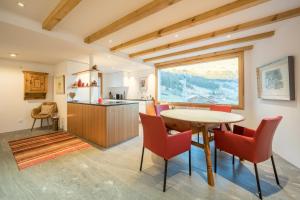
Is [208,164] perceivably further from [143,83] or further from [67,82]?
[143,83]

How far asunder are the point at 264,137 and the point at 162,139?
118cm

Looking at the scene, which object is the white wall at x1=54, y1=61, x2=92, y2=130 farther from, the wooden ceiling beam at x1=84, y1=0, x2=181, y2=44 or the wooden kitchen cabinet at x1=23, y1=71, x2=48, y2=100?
the wooden ceiling beam at x1=84, y1=0, x2=181, y2=44

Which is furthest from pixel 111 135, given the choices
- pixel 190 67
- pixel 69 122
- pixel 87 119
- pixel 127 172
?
pixel 190 67

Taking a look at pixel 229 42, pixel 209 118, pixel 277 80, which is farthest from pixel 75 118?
pixel 277 80

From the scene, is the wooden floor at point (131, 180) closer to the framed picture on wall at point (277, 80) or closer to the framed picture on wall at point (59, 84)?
the framed picture on wall at point (277, 80)

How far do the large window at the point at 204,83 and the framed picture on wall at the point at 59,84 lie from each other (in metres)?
3.29

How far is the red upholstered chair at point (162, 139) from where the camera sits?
1.79m

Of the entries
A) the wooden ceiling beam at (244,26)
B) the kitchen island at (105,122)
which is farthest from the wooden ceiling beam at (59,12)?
the wooden ceiling beam at (244,26)

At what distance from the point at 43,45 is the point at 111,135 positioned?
8.07 ft

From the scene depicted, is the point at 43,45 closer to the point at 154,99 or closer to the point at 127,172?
the point at 127,172

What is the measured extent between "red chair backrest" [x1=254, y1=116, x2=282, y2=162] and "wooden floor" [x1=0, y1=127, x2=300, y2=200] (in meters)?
0.45

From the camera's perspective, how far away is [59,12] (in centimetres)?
204

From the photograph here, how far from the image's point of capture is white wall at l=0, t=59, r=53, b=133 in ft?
14.0

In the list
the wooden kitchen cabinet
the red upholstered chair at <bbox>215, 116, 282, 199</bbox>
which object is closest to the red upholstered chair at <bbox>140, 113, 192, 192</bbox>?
the red upholstered chair at <bbox>215, 116, 282, 199</bbox>
